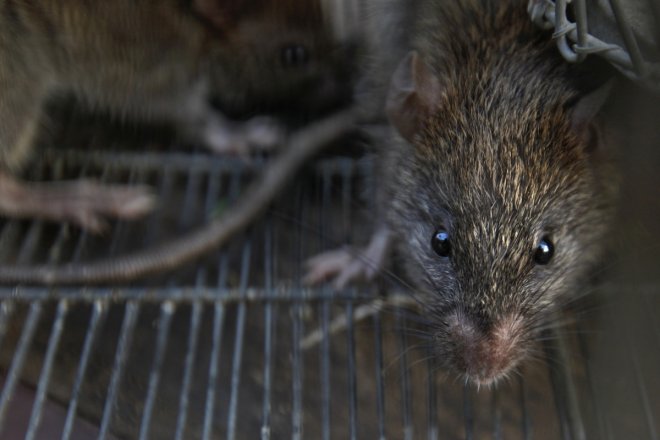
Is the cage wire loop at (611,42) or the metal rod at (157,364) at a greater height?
the cage wire loop at (611,42)

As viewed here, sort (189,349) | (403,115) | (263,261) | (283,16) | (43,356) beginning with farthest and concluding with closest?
(283,16) → (263,261) → (43,356) → (189,349) → (403,115)

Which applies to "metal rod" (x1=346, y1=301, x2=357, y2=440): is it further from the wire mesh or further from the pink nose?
the pink nose

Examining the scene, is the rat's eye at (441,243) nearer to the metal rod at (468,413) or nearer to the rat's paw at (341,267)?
the metal rod at (468,413)

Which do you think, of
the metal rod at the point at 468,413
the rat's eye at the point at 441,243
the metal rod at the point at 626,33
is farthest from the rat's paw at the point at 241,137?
the metal rod at the point at 626,33

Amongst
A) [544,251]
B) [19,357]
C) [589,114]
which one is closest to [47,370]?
[19,357]

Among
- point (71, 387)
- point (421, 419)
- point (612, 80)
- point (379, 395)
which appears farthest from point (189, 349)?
point (612, 80)

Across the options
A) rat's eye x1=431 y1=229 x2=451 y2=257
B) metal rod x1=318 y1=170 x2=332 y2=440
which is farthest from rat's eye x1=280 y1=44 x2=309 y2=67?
rat's eye x1=431 y1=229 x2=451 y2=257

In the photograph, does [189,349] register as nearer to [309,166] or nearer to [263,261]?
[263,261]
